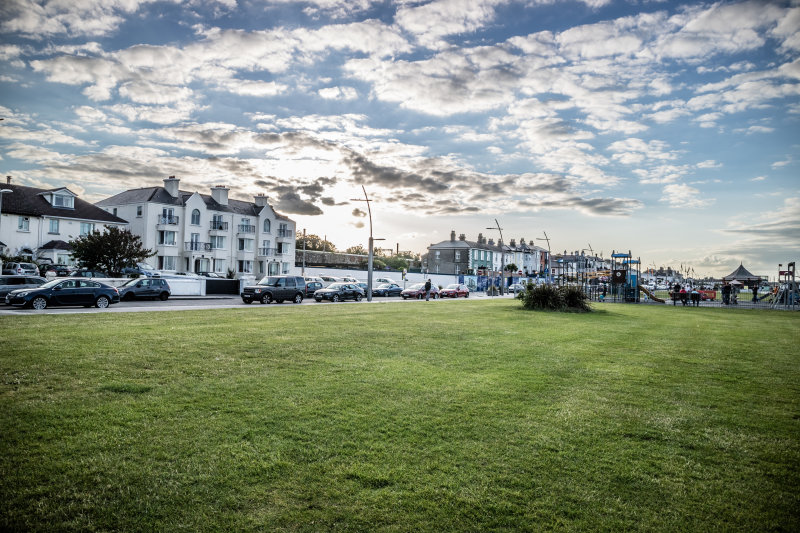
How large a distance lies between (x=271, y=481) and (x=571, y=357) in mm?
8643

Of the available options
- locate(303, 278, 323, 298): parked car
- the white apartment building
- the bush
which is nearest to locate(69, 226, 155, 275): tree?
locate(303, 278, 323, 298): parked car

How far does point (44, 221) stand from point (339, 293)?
1277 inches

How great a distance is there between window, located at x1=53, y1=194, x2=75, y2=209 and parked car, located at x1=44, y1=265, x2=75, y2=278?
13.8 metres

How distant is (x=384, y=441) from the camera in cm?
534

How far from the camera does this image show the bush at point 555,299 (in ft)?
92.4

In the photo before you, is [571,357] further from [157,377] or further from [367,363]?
[157,377]

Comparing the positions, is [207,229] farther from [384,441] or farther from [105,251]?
[384,441]

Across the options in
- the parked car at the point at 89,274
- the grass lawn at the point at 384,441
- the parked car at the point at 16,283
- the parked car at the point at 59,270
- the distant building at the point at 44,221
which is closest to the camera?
the grass lawn at the point at 384,441

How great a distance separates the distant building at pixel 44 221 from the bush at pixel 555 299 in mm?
41309

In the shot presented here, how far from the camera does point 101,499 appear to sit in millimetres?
4023

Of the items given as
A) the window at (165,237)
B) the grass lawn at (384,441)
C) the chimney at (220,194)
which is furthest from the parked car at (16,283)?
the chimney at (220,194)

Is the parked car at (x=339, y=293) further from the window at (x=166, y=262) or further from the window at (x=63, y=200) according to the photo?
the window at (x=63, y=200)

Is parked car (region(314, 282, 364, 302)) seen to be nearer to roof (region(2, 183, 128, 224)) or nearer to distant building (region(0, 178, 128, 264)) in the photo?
distant building (region(0, 178, 128, 264))

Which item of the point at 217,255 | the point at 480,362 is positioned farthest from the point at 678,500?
the point at 217,255
